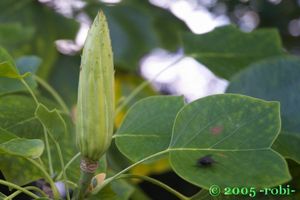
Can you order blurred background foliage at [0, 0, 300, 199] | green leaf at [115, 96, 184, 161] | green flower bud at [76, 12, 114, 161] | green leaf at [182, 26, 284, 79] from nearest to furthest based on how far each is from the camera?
1. green flower bud at [76, 12, 114, 161]
2. green leaf at [115, 96, 184, 161]
3. green leaf at [182, 26, 284, 79]
4. blurred background foliage at [0, 0, 300, 199]

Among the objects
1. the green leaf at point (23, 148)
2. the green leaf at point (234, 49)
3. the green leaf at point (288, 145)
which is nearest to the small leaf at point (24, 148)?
the green leaf at point (23, 148)

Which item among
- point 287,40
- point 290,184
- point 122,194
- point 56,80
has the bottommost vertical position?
point 287,40

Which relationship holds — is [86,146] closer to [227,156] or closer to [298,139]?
[227,156]

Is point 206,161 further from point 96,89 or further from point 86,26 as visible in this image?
point 86,26

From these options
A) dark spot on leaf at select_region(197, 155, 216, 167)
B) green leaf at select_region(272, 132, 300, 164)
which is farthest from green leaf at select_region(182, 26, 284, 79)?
dark spot on leaf at select_region(197, 155, 216, 167)

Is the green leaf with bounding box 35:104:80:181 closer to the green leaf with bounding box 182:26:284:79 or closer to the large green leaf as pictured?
the large green leaf

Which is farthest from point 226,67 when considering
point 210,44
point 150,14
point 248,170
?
point 150,14

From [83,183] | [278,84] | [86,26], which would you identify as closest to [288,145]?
[278,84]
